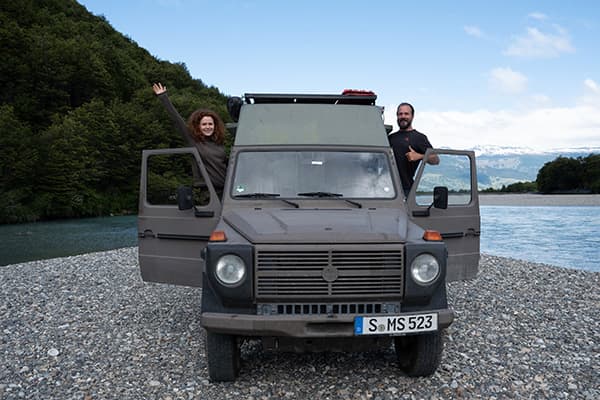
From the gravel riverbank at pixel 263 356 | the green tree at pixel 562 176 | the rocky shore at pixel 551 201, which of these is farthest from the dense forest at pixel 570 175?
the gravel riverbank at pixel 263 356

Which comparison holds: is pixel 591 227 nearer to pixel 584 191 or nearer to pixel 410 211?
pixel 410 211

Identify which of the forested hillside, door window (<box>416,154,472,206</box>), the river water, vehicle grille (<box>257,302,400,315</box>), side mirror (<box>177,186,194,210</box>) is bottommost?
the river water

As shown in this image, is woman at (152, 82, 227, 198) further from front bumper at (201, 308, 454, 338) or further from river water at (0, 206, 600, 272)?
river water at (0, 206, 600, 272)

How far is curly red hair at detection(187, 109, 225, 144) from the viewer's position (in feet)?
21.1

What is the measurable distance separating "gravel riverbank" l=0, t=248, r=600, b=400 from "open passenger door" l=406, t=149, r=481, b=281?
36.7 inches

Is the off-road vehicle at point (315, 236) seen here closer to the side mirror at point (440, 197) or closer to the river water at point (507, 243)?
the side mirror at point (440, 197)

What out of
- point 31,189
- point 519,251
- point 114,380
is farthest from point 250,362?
point 31,189

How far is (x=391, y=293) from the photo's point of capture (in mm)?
4102

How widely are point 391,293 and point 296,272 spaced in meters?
0.74

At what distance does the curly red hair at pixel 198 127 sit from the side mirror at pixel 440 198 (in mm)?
2608

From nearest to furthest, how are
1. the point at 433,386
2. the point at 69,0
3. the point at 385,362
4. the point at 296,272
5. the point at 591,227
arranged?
the point at 296,272, the point at 433,386, the point at 385,362, the point at 591,227, the point at 69,0

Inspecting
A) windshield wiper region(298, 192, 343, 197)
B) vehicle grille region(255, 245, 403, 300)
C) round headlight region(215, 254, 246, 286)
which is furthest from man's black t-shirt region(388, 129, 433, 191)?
round headlight region(215, 254, 246, 286)

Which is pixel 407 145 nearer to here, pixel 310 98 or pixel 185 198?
pixel 310 98

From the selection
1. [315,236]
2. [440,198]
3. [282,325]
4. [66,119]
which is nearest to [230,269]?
[282,325]
